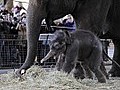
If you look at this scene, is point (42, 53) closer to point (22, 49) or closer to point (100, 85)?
point (22, 49)

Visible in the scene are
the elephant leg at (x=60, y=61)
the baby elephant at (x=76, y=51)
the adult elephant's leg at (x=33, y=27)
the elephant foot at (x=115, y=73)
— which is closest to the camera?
the baby elephant at (x=76, y=51)

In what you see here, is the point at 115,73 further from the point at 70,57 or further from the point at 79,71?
the point at 70,57

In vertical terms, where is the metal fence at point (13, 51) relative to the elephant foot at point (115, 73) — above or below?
above

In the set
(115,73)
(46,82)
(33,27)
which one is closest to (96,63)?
(46,82)

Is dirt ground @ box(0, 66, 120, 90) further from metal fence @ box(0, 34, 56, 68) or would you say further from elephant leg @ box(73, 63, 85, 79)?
metal fence @ box(0, 34, 56, 68)

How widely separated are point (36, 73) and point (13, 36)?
11.5ft

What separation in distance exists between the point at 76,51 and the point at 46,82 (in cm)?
45

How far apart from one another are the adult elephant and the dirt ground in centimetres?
15

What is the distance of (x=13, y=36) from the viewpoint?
7699 mm

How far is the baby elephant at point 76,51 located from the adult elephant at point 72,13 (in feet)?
1.45

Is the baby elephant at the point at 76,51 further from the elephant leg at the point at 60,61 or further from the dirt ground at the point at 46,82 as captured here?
the dirt ground at the point at 46,82

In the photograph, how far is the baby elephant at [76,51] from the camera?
3.93 meters

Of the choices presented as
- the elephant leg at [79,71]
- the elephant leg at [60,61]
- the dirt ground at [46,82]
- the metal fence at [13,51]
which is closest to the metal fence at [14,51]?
the metal fence at [13,51]

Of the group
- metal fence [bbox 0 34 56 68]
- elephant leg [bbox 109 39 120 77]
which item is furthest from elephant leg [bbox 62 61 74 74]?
metal fence [bbox 0 34 56 68]
